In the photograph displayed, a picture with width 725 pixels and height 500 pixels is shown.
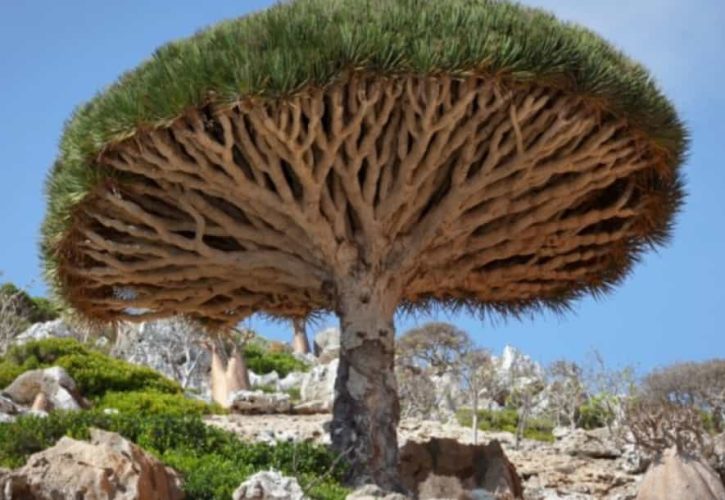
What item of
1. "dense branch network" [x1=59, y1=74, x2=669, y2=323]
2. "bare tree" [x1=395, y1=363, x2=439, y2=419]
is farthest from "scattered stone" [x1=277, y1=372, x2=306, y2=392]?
"dense branch network" [x1=59, y1=74, x2=669, y2=323]

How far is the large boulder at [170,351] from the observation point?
1110 inches

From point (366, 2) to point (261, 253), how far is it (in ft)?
7.82

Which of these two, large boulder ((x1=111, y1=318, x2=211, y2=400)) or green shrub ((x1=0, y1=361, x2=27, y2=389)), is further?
large boulder ((x1=111, y1=318, x2=211, y2=400))

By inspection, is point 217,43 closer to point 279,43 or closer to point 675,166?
point 279,43

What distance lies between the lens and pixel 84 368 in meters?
18.0

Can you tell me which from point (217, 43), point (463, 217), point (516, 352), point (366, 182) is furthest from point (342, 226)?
point (516, 352)

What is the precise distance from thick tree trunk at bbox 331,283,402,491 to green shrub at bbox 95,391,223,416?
6.14 meters

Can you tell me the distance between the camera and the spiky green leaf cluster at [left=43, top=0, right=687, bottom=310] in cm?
883

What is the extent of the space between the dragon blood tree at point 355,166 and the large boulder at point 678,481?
7.39 ft

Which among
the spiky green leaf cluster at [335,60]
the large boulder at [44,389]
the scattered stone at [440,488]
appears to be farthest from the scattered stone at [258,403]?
the spiky green leaf cluster at [335,60]

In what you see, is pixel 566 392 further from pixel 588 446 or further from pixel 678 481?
pixel 678 481

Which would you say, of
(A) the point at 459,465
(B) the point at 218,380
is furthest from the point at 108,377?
(A) the point at 459,465

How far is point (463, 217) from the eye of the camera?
10359 mm

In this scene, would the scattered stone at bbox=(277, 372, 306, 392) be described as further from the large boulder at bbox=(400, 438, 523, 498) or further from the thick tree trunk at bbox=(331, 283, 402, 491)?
the thick tree trunk at bbox=(331, 283, 402, 491)
